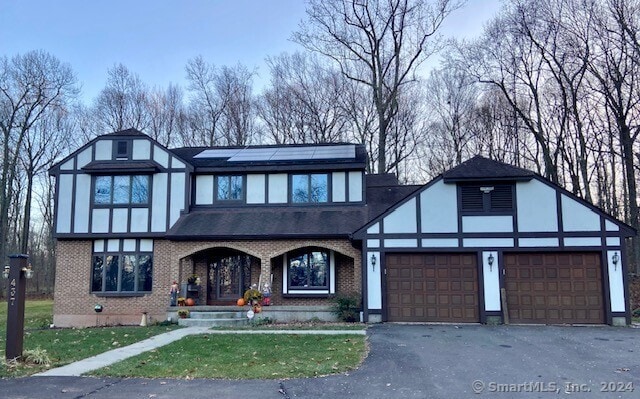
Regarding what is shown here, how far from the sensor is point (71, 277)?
1712cm

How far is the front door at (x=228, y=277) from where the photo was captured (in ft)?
57.1

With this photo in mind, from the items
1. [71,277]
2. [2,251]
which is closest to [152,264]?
[71,277]

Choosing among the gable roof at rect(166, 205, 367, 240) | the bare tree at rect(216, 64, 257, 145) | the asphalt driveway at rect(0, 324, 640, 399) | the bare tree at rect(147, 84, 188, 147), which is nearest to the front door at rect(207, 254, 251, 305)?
the gable roof at rect(166, 205, 367, 240)

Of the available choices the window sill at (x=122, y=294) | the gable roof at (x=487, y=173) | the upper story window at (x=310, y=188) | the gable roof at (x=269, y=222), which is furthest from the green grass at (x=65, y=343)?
the gable roof at (x=487, y=173)

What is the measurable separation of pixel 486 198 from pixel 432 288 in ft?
10.7

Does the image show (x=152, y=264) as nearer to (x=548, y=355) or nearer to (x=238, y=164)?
(x=238, y=164)

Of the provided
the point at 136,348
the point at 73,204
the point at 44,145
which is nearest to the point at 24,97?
the point at 44,145

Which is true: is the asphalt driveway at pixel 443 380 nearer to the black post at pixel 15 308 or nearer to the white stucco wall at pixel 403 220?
the black post at pixel 15 308

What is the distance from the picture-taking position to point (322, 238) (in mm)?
15945

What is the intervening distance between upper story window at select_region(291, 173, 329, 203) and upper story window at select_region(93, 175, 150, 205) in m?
5.38

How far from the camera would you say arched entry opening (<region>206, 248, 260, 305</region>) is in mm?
17406

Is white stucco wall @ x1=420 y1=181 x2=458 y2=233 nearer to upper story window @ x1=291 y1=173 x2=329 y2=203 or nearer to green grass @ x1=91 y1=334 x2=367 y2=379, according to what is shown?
upper story window @ x1=291 y1=173 x2=329 y2=203

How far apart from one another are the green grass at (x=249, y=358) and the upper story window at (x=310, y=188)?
22.8 feet

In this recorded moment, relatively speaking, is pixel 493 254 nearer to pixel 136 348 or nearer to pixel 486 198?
pixel 486 198
